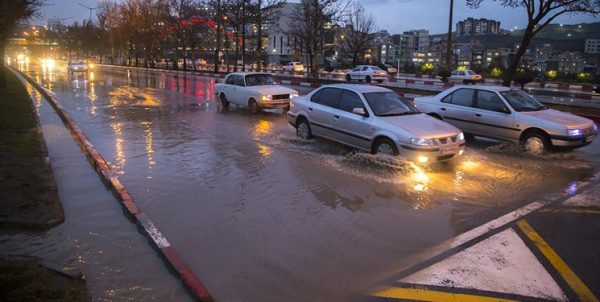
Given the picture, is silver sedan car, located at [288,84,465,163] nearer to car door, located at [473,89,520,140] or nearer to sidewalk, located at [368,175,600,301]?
car door, located at [473,89,520,140]

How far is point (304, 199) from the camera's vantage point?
6988 mm

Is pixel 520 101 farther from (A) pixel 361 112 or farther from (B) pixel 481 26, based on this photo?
(B) pixel 481 26

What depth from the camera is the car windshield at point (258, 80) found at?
57.6 ft

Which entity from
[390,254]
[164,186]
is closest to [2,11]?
[164,186]

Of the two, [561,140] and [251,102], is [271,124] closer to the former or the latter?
[251,102]

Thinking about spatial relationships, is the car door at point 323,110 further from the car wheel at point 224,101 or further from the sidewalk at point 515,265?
the car wheel at point 224,101

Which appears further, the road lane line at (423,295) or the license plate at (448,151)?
the license plate at (448,151)

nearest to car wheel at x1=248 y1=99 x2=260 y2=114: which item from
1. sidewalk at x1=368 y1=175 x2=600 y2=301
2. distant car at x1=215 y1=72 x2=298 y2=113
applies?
distant car at x1=215 y1=72 x2=298 y2=113

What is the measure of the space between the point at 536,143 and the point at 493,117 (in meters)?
1.06

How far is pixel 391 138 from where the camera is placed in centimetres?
855

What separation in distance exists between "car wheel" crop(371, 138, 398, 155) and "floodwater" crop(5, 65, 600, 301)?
0.23 metres

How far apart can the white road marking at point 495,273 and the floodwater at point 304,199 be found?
1.40ft

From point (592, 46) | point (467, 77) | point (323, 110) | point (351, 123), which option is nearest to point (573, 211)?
point (351, 123)

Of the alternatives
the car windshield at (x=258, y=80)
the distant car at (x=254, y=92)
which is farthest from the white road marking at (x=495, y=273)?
the car windshield at (x=258, y=80)
